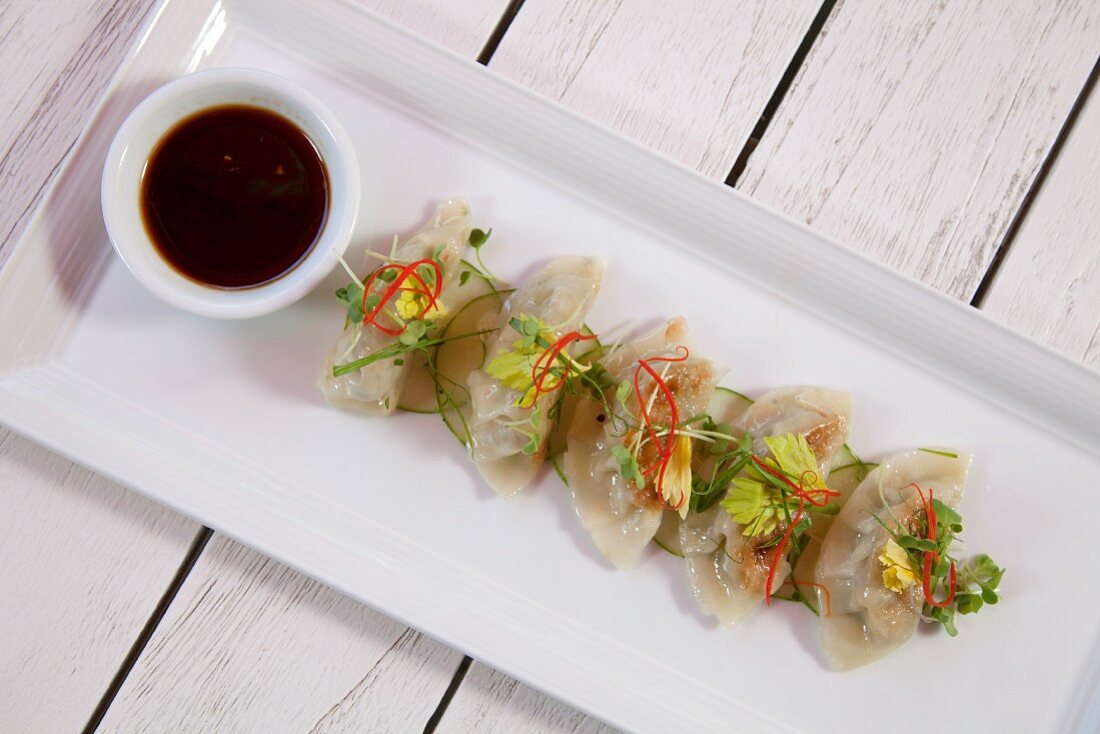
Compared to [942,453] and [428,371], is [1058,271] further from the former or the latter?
[428,371]

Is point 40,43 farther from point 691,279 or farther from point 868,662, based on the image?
point 868,662

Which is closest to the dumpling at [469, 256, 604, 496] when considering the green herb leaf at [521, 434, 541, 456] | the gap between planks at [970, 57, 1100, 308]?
the green herb leaf at [521, 434, 541, 456]

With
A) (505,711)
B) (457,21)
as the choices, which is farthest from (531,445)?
(457,21)

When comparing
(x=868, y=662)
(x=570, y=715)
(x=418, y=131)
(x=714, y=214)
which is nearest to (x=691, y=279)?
(x=714, y=214)

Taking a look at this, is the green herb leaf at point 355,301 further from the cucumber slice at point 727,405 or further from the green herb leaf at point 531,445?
the cucumber slice at point 727,405

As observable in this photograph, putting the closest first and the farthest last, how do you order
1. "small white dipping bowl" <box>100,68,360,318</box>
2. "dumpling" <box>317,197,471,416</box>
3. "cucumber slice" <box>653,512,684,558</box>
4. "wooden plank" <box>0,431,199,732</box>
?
"small white dipping bowl" <box>100,68,360,318</box> < "dumpling" <box>317,197,471,416</box> < "cucumber slice" <box>653,512,684,558</box> < "wooden plank" <box>0,431,199,732</box>

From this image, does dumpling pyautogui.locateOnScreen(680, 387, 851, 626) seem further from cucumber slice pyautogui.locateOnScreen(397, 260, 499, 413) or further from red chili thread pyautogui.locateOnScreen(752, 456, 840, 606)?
cucumber slice pyautogui.locateOnScreen(397, 260, 499, 413)
